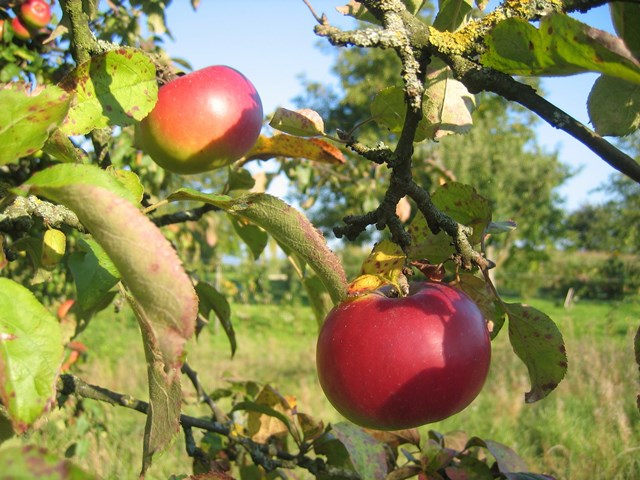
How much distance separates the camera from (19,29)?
1.44 meters

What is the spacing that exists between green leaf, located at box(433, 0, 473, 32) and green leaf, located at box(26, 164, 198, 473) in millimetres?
343

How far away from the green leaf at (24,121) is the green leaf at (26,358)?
0.08 meters

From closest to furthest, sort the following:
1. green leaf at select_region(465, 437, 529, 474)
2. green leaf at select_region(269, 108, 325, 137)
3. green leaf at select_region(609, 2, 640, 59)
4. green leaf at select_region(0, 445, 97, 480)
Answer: green leaf at select_region(0, 445, 97, 480)
green leaf at select_region(609, 2, 640, 59)
green leaf at select_region(269, 108, 325, 137)
green leaf at select_region(465, 437, 529, 474)

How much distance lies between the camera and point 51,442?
2.19 m

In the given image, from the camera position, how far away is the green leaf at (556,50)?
0.87 feet

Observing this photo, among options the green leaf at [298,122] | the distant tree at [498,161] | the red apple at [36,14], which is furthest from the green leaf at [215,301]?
the distant tree at [498,161]

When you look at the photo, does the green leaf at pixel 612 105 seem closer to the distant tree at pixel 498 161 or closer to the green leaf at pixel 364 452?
the green leaf at pixel 364 452

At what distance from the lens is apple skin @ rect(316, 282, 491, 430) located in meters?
0.42

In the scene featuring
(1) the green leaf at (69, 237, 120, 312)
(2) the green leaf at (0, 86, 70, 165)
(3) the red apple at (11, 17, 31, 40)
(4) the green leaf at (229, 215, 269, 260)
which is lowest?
(1) the green leaf at (69, 237, 120, 312)

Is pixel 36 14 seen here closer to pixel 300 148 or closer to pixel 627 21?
pixel 300 148

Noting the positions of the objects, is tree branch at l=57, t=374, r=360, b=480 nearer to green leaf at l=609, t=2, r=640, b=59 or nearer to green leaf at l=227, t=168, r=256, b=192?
green leaf at l=227, t=168, r=256, b=192

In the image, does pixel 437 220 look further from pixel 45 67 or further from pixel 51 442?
pixel 51 442

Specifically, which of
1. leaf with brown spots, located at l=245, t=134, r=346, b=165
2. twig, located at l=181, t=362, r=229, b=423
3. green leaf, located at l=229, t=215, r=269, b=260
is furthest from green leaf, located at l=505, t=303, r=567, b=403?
twig, located at l=181, t=362, r=229, b=423

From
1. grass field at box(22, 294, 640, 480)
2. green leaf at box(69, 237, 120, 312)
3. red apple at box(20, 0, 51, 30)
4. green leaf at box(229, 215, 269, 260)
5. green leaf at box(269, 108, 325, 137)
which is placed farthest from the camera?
grass field at box(22, 294, 640, 480)
